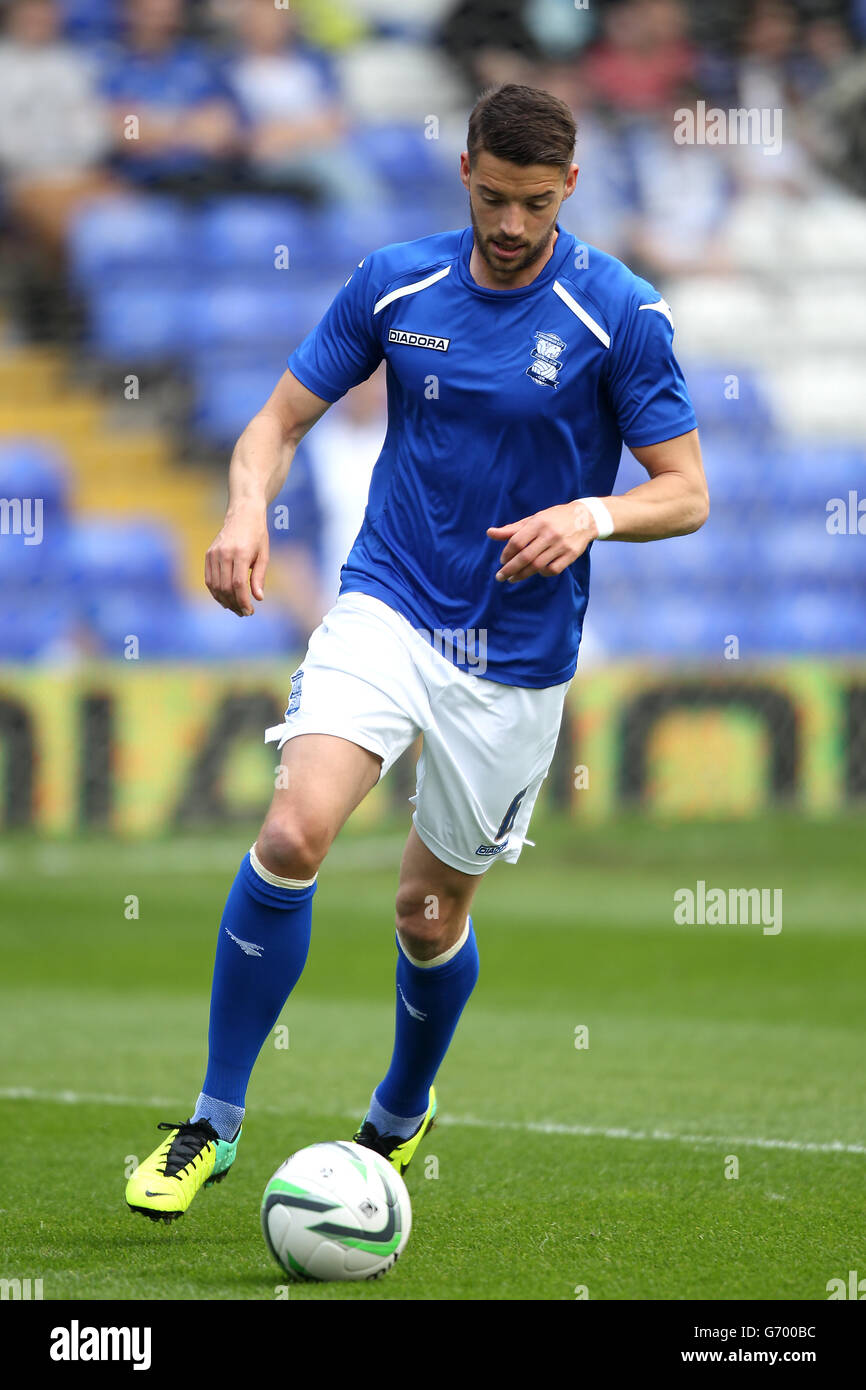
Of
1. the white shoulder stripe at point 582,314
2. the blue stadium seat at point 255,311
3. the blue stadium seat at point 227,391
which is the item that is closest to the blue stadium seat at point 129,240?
the blue stadium seat at point 255,311

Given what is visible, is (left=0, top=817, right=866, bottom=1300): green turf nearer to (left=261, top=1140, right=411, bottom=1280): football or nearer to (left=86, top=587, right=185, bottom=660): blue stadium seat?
(left=261, top=1140, right=411, bottom=1280): football

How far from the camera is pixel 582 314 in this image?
3633 millimetres

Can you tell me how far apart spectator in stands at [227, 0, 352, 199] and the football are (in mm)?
11165

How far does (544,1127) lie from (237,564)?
6.65 ft

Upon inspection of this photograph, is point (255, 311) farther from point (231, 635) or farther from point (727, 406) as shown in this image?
point (727, 406)

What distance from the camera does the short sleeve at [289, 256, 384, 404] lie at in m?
3.78

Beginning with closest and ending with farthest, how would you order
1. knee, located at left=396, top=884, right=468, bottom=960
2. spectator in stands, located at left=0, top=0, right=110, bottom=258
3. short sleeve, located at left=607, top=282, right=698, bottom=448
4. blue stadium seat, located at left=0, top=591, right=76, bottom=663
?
short sleeve, located at left=607, top=282, right=698, bottom=448, knee, located at left=396, top=884, right=468, bottom=960, blue stadium seat, located at left=0, top=591, right=76, bottom=663, spectator in stands, located at left=0, top=0, right=110, bottom=258

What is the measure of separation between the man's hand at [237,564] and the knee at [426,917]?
76 centimetres

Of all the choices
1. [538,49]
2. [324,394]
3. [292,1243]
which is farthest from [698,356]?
[292,1243]

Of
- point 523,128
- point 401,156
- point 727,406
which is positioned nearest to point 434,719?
point 523,128

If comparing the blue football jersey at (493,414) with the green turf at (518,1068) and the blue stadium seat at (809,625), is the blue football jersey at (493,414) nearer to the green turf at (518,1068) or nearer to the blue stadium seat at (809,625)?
the green turf at (518,1068)

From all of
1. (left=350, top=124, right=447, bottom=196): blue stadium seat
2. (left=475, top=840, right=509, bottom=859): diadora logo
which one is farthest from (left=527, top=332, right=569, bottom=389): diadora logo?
(left=350, top=124, right=447, bottom=196): blue stadium seat

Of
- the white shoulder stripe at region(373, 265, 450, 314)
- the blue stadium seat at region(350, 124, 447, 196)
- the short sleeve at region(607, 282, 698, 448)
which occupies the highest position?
the blue stadium seat at region(350, 124, 447, 196)

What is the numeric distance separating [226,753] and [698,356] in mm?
4989
